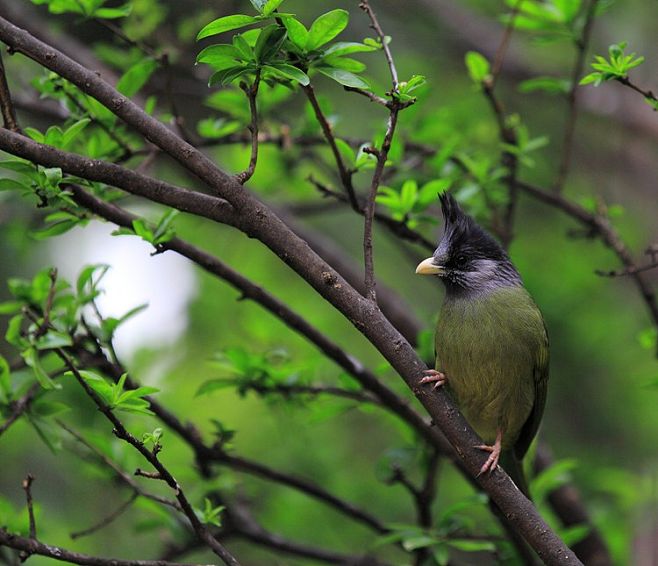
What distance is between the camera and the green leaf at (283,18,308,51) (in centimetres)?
273

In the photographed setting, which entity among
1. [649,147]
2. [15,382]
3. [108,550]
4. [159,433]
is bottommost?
[108,550]

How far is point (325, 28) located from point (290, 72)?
0.22 m

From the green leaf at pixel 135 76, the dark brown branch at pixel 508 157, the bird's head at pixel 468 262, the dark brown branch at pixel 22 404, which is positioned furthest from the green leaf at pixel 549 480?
the green leaf at pixel 135 76

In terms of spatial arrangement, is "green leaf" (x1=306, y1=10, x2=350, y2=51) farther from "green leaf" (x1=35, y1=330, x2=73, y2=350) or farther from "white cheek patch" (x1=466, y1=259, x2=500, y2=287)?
"white cheek patch" (x1=466, y1=259, x2=500, y2=287)

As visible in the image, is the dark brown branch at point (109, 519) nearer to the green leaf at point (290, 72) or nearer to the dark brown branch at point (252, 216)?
the dark brown branch at point (252, 216)

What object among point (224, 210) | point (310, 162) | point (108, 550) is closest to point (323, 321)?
point (310, 162)

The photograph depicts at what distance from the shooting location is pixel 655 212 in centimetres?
803

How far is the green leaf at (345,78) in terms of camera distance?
279 centimetres

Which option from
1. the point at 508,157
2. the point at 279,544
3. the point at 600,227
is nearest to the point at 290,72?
the point at 508,157

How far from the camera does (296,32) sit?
9.12 ft

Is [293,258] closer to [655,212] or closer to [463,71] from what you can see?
[463,71]

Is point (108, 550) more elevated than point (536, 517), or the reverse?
point (536, 517)

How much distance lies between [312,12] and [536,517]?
5.03 metres

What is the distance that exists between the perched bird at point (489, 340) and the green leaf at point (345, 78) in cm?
117
